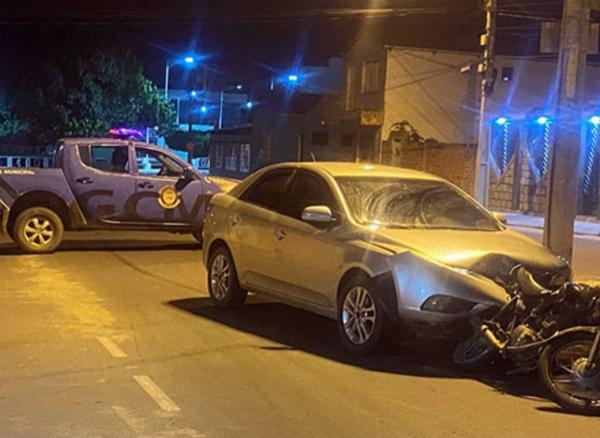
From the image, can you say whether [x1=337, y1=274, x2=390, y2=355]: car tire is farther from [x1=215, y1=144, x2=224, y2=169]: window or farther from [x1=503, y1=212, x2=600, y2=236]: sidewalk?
[x1=215, y1=144, x2=224, y2=169]: window

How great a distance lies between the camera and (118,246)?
16297mm

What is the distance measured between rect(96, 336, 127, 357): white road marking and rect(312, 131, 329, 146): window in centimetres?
3457

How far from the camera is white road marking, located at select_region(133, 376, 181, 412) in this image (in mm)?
6258

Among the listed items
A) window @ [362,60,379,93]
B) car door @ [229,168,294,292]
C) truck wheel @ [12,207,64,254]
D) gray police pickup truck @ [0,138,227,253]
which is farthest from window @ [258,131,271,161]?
car door @ [229,168,294,292]

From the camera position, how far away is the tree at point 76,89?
3416 cm

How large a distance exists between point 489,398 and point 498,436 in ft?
3.24

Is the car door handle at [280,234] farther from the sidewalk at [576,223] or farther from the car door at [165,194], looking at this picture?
the sidewalk at [576,223]

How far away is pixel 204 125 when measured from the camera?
80812mm

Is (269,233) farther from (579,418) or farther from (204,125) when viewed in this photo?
(204,125)

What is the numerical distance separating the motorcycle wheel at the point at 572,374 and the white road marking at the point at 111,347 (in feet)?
11.5

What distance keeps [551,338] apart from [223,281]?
4382 millimetres

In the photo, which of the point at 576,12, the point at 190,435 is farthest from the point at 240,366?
the point at 576,12

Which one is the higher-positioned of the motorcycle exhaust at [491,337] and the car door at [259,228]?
the car door at [259,228]

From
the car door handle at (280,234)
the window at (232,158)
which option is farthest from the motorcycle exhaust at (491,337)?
the window at (232,158)
